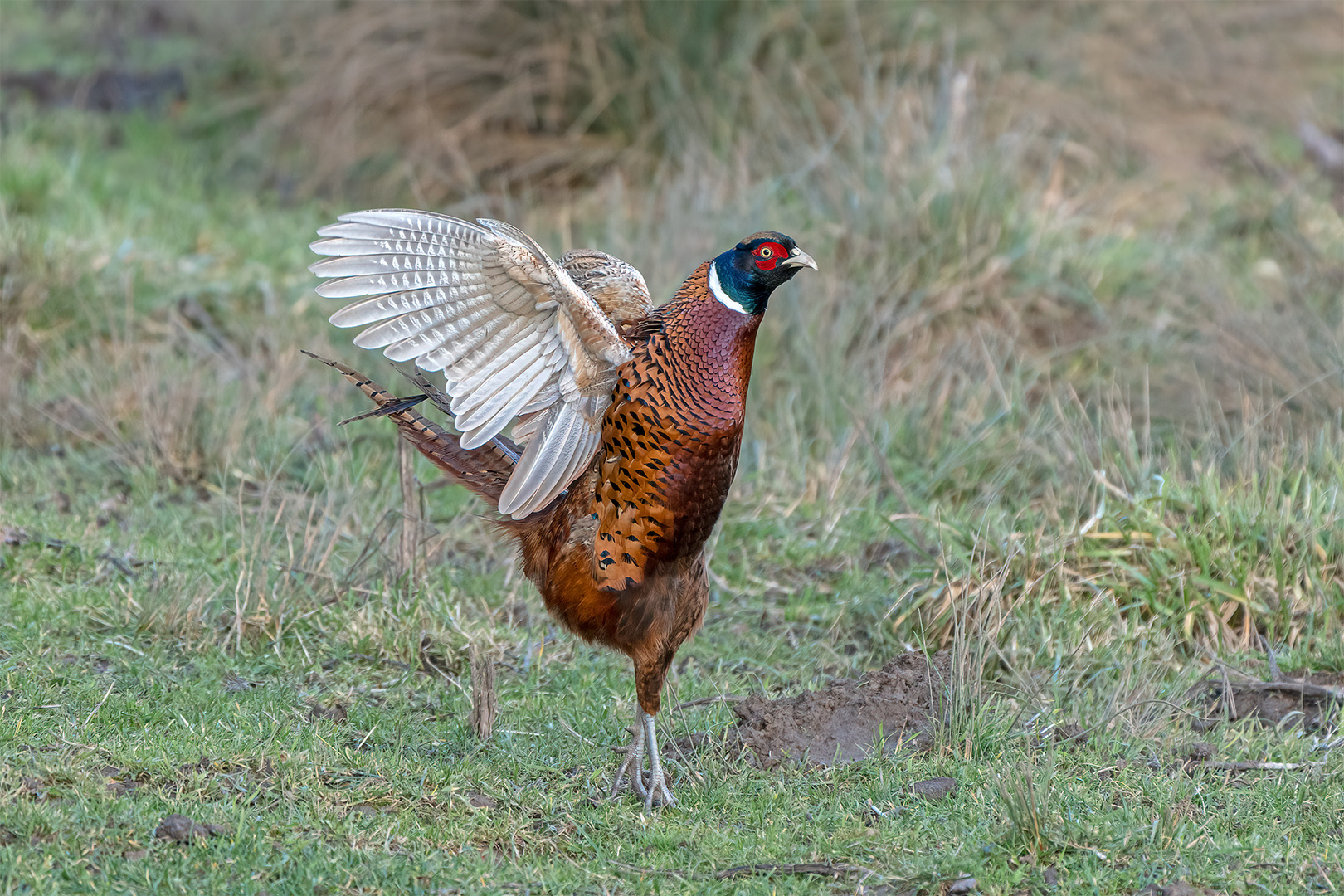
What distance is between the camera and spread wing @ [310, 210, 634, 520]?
11.3 feet

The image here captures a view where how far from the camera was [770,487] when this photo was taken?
546 cm

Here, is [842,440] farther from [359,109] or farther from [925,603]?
[359,109]

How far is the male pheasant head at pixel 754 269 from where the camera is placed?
3.53 meters

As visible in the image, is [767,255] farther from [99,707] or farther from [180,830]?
[99,707]

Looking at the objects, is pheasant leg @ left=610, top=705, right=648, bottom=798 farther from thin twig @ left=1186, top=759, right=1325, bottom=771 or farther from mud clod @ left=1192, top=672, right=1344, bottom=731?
mud clod @ left=1192, top=672, right=1344, bottom=731

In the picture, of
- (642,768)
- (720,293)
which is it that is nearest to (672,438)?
(720,293)

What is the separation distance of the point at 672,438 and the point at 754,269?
460mm

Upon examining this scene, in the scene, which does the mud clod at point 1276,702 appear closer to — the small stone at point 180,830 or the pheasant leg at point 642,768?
the pheasant leg at point 642,768

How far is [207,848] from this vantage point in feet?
9.75

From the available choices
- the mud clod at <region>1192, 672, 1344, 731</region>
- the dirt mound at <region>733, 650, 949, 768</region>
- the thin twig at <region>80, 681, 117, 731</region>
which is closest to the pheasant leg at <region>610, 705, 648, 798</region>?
the dirt mound at <region>733, 650, 949, 768</region>

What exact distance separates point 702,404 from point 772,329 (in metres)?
2.72

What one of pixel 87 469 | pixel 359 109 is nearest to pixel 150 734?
pixel 87 469

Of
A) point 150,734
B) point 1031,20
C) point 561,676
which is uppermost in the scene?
point 1031,20

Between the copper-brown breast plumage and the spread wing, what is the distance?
3.7 inches
